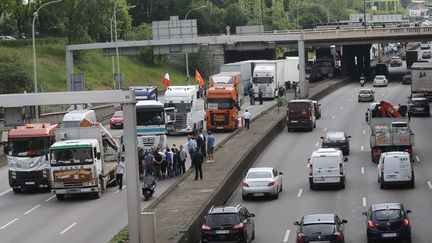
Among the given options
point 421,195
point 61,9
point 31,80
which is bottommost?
point 421,195

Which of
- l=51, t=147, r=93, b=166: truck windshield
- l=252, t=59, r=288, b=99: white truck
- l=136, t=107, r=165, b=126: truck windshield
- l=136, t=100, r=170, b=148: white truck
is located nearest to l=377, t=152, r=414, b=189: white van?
l=51, t=147, r=93, b=166: truck windshield

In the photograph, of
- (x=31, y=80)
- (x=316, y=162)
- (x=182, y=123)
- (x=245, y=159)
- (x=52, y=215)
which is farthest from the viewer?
(x=31, y=80)

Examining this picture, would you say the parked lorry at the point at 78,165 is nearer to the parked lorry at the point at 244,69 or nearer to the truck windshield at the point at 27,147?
the truck windshield at the point at 27,147

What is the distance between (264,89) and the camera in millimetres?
92375

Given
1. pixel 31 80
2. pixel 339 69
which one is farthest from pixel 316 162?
pixel 339 69

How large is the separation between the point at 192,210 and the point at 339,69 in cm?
9931

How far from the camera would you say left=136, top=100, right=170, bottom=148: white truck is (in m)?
50.1

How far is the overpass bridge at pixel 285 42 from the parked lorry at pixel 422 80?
31.5 feet

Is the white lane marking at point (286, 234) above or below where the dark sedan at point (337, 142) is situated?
below

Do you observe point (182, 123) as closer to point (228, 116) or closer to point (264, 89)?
point (228, 116)

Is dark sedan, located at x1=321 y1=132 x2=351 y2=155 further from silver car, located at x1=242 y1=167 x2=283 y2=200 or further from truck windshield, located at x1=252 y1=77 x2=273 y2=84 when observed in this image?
truck windshield, located at x1=252 y1=77 x2=273 y2=84

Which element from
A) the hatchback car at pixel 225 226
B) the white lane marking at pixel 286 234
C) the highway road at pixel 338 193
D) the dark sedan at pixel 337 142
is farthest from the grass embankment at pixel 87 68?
the hatchback car at pixel 225 226

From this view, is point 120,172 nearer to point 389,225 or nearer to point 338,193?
point 338,193

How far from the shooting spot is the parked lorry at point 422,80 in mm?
81438
